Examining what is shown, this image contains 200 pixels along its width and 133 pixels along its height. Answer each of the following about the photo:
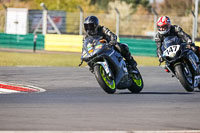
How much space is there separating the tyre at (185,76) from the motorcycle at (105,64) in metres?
1.02

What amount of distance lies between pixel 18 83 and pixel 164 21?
3.80 meters

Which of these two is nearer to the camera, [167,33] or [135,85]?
[135,85]

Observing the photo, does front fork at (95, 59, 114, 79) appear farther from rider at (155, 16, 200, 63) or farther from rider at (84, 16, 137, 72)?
rider at (155, 16, 200, 63)

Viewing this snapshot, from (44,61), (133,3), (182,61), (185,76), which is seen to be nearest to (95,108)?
(185,76)

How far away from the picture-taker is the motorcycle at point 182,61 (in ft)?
40.4

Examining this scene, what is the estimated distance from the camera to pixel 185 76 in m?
12.4

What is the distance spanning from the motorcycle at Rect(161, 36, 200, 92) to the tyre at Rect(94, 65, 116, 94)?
4.64 ft

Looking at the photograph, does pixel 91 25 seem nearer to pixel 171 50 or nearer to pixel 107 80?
pixel 107 80

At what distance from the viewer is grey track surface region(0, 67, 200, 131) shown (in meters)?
7.77

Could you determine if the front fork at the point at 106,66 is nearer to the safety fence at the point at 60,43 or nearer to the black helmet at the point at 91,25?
the black helmet at the point at 91,25

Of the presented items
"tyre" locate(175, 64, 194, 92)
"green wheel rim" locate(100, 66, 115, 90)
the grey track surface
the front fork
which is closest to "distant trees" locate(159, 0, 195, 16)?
the grey track surface

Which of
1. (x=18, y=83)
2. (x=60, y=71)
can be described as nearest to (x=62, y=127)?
(x=18, y=83)

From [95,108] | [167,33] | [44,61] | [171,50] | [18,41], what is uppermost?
[167,33]

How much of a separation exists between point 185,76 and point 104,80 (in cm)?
189
